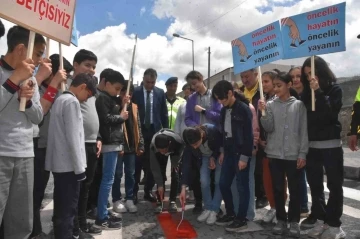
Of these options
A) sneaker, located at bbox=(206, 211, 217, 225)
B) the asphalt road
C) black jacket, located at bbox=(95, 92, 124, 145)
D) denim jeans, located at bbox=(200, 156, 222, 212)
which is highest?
black jacket, located at bbox=(95, 92, 124, 145)

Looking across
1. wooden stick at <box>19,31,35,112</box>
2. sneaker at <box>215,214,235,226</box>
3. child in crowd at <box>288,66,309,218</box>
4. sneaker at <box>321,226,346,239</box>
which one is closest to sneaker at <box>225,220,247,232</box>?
sneaker at <box>215,214,235,226</box>

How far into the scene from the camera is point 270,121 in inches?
144

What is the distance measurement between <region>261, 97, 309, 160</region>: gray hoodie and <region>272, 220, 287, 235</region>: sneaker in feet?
2.30

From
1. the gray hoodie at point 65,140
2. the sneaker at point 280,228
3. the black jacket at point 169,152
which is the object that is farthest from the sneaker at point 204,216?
the gray hoodie at point 65,140

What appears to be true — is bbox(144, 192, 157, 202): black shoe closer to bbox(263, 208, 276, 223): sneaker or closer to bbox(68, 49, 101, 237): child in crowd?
bbox(68, 49, 101, 237): child in crowd

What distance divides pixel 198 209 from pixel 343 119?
12.7 meters

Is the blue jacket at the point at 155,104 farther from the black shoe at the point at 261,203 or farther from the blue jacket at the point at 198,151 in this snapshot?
the black shoe at the point at 261,203

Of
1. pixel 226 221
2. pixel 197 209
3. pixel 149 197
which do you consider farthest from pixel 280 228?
pixel 149 197

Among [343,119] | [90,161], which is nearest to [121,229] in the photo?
[90,161]

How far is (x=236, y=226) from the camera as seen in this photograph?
3672 millimetres

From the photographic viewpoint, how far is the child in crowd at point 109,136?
372 centimetres

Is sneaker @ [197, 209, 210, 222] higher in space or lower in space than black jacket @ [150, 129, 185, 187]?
lower

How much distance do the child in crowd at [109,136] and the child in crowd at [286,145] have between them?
168 cm

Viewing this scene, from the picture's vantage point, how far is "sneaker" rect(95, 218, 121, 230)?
370 centimetres
